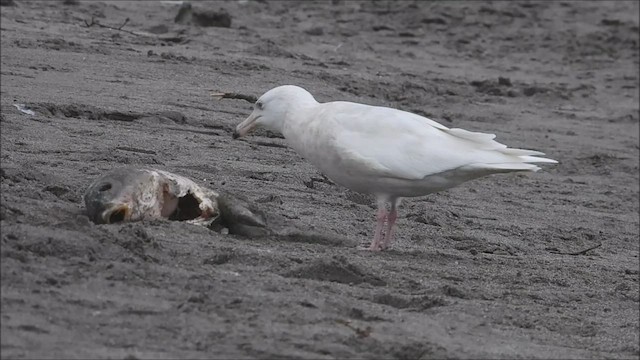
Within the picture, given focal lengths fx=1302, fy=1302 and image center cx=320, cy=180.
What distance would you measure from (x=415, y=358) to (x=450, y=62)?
8762 millimetres

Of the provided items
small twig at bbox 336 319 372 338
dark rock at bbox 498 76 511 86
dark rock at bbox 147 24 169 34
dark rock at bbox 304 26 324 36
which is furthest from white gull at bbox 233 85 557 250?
dark rock at bbox 304 26 324 36

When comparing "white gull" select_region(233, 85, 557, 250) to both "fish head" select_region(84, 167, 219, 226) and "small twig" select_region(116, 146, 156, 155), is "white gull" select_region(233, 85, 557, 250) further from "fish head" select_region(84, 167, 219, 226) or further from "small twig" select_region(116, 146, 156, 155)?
"small twig" select_region(116, 146, 156, 155)

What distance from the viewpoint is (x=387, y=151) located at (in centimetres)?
612

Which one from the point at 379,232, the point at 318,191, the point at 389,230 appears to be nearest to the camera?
the point at 379,232

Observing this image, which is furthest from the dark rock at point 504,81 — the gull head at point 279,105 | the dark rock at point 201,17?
Result: the gull head at point 279,105

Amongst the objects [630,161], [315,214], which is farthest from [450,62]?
[315,214]

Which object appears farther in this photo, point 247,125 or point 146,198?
point 247,125

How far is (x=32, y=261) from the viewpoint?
4.72 m

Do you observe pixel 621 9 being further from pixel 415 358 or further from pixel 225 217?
pixel 415 358

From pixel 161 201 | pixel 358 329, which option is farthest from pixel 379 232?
pixel 358 329

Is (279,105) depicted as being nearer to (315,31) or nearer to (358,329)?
(358,329)

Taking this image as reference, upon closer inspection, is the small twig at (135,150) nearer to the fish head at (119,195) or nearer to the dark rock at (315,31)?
the fish head at (119,195)

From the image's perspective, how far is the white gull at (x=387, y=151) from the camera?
608 cm

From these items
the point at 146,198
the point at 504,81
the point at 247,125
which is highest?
the point at 247,125
